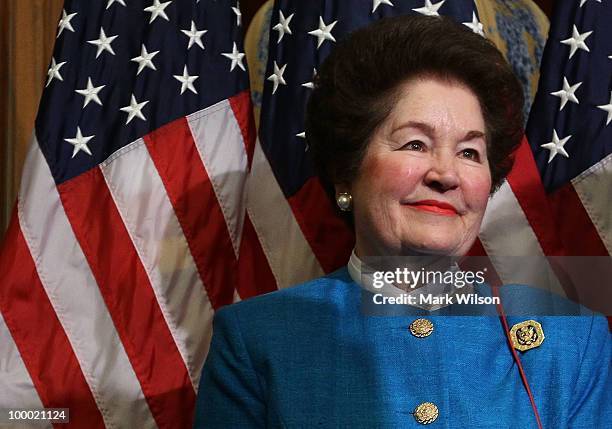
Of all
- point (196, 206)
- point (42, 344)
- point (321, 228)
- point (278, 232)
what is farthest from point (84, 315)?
point (321, 228)

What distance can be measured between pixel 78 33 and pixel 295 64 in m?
0.59

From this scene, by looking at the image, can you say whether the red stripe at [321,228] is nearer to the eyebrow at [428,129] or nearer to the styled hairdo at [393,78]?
the styled hairdo at [393,78]

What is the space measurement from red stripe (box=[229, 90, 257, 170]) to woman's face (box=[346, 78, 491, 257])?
2.20 feet

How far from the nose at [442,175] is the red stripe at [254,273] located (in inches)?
28.4

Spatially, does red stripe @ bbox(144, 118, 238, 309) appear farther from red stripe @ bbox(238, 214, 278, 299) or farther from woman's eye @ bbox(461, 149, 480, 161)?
woman's eye @ bbox(461, 149, 480, 161)

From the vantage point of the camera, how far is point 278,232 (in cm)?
202

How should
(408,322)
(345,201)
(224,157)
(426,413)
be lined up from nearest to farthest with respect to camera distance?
(426,413)
(408,322)
(345,201)
(224,157)

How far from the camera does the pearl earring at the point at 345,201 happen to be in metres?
1.56

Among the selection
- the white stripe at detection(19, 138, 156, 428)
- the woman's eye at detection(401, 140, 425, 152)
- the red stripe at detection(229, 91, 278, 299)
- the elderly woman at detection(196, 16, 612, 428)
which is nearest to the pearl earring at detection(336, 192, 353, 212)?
the elderly woman at detection(196, 16, 612, 428)

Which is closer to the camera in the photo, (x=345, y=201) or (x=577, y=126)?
(x=345, y=201)

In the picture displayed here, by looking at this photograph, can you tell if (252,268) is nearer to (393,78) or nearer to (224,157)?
(224,157)

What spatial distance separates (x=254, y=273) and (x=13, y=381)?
634 mm

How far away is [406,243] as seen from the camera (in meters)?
1.39

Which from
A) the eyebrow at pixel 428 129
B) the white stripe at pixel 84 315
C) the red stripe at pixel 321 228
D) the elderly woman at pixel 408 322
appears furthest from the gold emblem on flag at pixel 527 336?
the white stripe at pixel 84 315
